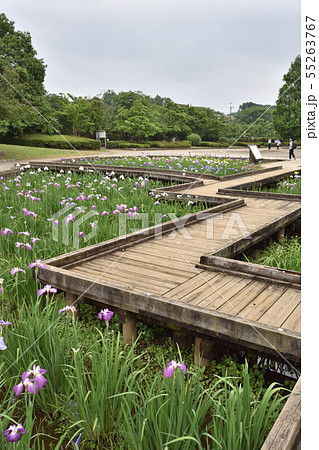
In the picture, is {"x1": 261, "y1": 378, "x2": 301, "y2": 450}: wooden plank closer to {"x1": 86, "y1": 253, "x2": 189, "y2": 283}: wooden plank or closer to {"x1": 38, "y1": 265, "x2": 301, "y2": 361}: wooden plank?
{"x1": 38, "y1": 265, "x2": 301, "y2": 361}: wooden plank

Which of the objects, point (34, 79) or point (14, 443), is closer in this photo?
point (14, 443)

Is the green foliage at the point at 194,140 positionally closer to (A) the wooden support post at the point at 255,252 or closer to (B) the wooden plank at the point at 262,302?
(A) the wooden support post at the point at 255,252

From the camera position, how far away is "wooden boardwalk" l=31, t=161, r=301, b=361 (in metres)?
2.78

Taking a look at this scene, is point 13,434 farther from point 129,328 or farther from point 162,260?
point 162,260

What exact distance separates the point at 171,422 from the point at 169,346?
1.52 m

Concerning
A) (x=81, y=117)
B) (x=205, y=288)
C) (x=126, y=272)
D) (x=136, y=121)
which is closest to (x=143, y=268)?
(x=126, y=272)

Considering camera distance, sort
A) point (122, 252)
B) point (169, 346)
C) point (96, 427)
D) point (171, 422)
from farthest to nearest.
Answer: point (122, 252) < point (169, 346) < point (96, 427) < point (171, 422)

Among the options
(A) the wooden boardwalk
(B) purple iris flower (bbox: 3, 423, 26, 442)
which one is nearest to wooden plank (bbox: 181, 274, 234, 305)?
(A) the wooden boardwalk

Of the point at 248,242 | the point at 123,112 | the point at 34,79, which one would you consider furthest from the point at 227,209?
the point at 123,112

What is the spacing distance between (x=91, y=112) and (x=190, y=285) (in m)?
34.9

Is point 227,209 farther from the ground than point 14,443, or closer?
farther from the ground

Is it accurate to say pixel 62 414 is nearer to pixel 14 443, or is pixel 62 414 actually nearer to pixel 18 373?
pixel 18 373

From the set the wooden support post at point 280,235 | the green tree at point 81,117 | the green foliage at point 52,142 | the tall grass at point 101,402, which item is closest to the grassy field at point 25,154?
the green foliage at point 52,142

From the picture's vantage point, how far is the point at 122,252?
4566 millimetres
